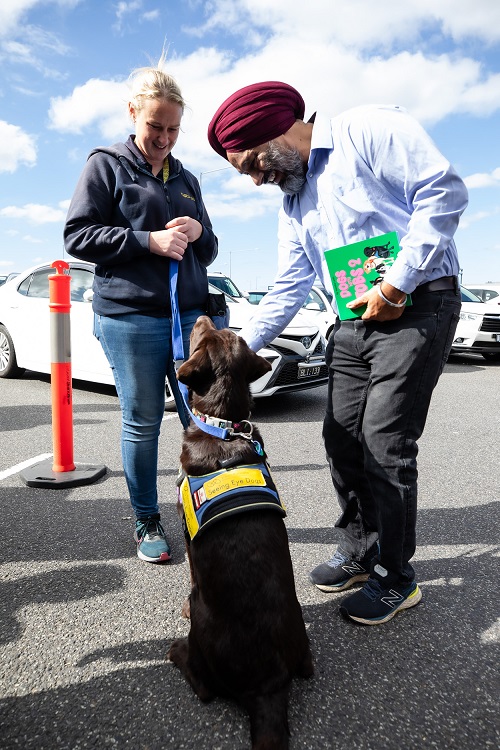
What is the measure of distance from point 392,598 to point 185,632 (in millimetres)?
912

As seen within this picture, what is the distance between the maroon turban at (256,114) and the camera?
223 cm

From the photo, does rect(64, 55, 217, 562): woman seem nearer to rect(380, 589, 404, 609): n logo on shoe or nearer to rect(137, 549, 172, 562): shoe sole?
rect(137, 549, 172, 562): shoe sole

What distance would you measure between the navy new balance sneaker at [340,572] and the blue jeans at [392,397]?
276 mm

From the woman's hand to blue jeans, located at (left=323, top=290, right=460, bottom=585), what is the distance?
86 cm

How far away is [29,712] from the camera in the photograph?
1.81 meters

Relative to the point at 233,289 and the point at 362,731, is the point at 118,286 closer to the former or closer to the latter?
the point at 362,731

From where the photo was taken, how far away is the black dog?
Answer: 66.4 inches

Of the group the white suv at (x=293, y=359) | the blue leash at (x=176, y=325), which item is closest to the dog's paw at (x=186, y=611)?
the blue leash at (x=176, y=325)

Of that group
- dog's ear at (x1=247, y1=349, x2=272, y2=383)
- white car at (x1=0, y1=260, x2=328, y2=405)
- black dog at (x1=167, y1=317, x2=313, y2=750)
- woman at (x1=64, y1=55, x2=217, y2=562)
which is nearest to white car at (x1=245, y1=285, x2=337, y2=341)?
white car at (x1=0, y1=260, x2=328, y2=405)

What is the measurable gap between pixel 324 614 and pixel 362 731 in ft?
2.26

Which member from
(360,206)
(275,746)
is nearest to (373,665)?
(275,746)

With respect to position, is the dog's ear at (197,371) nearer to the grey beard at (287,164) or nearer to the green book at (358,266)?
the green book at (358,266)

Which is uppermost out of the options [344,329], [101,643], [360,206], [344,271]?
[360,206]

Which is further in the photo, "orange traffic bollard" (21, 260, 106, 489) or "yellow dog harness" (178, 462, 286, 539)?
"orange traffic bollard" (21, 260, 106, 489)
